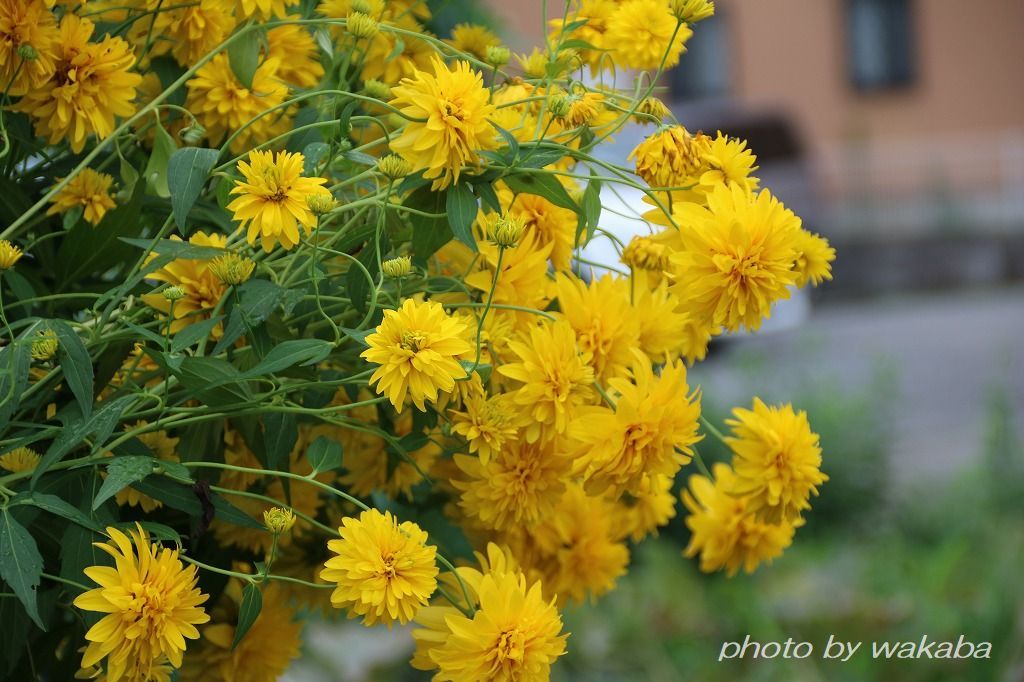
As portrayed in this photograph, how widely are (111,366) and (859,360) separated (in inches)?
290

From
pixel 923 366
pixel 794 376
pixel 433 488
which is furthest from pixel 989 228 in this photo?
pixel 433 488

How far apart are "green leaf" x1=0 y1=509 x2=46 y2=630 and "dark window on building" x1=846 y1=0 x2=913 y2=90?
13850 mm

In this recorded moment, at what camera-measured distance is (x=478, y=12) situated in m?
3.05

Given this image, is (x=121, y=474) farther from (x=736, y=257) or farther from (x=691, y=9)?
(x=691, y=9)

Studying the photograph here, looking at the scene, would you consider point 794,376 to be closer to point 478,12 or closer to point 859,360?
point 478,12

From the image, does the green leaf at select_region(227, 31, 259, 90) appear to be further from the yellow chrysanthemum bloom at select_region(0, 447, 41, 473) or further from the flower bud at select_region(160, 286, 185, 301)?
the yellow chrysanthemum bloom at select_region(0, 447, 41, 473)

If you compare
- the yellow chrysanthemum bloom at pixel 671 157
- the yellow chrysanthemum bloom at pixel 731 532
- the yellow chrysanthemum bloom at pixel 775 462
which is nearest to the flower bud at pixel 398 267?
the yellow chrysanthemum bloom at pixel 671 157

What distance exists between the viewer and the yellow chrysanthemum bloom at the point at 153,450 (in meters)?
1.01

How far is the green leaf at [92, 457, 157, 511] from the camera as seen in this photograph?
2.83 ft

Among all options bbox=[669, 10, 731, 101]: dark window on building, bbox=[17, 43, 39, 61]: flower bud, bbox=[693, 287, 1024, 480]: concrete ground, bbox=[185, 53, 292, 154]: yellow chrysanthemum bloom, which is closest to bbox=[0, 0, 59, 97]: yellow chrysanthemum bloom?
bbox=[17, 43, 39, 61]: flower bud

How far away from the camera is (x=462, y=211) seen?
0.95 m

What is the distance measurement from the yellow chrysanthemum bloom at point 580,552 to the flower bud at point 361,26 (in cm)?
47

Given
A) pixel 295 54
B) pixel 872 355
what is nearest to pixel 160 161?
pixel 295 54

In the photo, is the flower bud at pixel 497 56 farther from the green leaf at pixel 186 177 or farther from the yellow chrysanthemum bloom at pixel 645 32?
the green leaf at pixel 186 177
